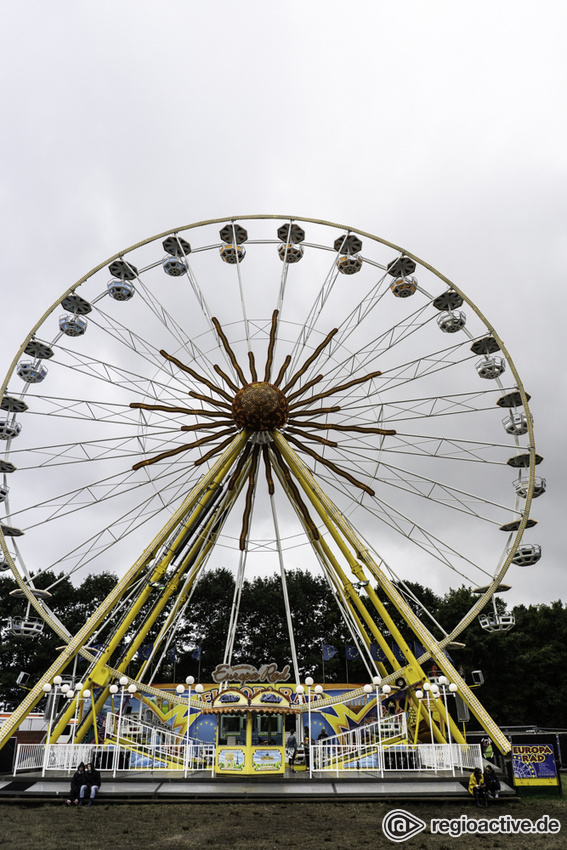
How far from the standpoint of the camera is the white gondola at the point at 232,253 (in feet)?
78.8

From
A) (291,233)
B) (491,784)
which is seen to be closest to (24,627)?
(491,784)

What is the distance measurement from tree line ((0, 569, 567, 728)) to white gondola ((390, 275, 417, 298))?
24519 millimetres

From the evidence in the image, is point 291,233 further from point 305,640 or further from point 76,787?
point 305,640

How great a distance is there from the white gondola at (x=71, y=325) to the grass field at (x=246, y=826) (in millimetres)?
15258

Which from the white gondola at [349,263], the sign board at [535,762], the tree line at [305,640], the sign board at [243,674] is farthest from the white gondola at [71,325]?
the tree line at [305,640]

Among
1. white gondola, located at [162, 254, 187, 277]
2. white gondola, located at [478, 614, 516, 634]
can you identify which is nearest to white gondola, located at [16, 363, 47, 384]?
white gondola, located at [162, 254, 187, 277]

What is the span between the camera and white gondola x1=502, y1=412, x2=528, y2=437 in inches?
867

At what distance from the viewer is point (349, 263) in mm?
23516

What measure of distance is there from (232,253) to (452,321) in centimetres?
877

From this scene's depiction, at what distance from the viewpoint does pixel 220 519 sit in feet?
77.8

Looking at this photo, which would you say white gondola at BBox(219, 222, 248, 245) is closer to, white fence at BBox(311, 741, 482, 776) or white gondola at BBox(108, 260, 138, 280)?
white gondola at BBox(108, 260, 138, 280)

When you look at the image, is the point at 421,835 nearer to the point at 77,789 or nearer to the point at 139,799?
the point at 139,799

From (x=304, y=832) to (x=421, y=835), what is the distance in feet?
7.35

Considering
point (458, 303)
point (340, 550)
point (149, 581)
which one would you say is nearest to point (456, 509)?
point (340, 550)
